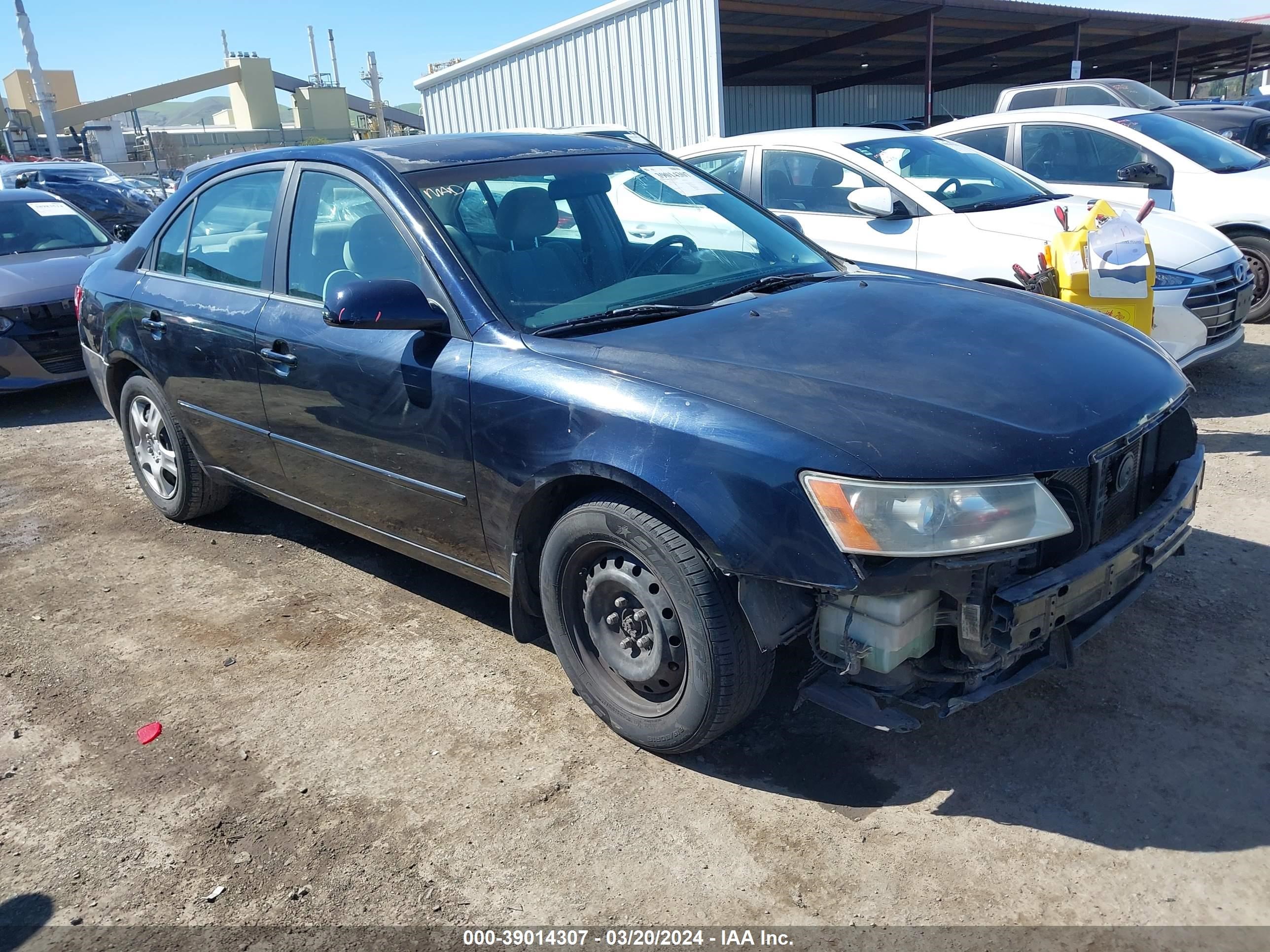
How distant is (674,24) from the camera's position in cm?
1335

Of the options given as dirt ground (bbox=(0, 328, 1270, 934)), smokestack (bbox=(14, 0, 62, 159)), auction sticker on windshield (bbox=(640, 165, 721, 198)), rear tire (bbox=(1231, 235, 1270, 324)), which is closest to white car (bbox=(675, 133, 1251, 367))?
rear tire (bbox=(1231, 235, 1270, 324))


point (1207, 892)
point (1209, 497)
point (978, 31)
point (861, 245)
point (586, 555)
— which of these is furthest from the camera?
point (978, 31)

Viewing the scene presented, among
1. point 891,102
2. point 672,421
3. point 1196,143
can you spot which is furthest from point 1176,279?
point 891,102

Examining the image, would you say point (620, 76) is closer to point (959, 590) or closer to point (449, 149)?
point (449, 149)

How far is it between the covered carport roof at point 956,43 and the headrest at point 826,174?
861 centimetres

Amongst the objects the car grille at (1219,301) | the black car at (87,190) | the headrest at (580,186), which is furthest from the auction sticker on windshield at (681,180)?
the black car at (87,190)

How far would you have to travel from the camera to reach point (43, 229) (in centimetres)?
876

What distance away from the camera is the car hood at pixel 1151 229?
586 cm

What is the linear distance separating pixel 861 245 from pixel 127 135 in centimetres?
5722

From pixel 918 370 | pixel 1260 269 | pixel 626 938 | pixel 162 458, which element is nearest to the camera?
pixel 626 938

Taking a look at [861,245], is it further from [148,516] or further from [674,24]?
[674,24]

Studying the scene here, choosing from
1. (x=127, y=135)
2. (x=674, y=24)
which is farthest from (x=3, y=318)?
(x=127, y=135)

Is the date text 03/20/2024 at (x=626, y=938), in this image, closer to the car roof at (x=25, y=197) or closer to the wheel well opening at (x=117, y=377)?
the wheel well opening at (x=117, y=377)

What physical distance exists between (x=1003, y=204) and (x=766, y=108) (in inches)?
914
